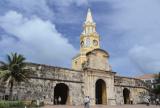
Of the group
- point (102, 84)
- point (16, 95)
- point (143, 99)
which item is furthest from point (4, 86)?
point (143, 99)

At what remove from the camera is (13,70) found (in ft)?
112

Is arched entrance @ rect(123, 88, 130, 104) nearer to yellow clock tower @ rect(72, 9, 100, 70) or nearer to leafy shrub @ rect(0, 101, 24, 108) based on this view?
yellow clock tower @ rect(72, 9, 100, 70)

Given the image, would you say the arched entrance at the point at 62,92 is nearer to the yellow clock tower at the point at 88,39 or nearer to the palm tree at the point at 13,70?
the palm tree at the point at 13,70

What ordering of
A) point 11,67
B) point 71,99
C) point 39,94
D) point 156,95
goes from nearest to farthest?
1. point 11,67
2. point 39,94
3. point 71,99
4. point 156,95

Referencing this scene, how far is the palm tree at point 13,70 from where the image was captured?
110ft

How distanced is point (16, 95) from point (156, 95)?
37509mm

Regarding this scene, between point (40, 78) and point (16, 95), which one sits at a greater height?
point (40, 78)

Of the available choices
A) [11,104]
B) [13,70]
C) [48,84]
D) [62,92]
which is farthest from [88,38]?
[11,104]

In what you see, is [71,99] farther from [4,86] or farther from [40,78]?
[4,86]

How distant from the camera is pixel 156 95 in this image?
62469mm

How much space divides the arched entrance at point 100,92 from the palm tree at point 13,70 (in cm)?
1824

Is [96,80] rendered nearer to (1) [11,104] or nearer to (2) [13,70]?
(2) [13,70]

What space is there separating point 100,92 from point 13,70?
21207 millimetres

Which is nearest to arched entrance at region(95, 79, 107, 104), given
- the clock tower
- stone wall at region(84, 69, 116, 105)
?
stone wall at region(84, 69, 116, 105)
